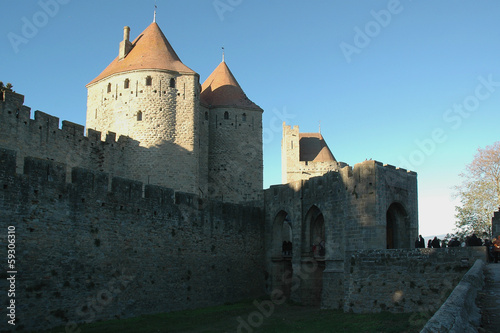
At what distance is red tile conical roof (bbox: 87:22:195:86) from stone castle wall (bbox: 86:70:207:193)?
0.46 metres

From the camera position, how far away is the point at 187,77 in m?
31.8

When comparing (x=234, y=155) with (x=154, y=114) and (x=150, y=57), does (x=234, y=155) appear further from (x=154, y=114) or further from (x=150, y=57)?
(x=150, y=57)

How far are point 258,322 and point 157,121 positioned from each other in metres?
14.8

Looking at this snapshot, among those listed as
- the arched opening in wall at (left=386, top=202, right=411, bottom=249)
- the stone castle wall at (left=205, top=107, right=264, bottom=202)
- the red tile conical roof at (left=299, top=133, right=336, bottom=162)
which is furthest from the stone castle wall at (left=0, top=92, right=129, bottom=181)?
the red tile conical roof at (left=299, top=133, right=336, bottom=162)

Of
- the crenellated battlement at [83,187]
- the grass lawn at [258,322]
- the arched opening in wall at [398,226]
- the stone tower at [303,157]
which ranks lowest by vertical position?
the grass lawn at [258,322]

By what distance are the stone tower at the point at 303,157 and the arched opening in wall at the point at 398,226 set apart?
22.8 m

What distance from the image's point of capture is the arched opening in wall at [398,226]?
2308 centimetres

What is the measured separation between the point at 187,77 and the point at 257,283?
12.8 metres

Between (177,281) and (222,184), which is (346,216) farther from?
(222,184)

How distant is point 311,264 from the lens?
2525cm

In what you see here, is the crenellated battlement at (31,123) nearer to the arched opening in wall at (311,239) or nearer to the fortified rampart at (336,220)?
the fortified rampart at (336,220)

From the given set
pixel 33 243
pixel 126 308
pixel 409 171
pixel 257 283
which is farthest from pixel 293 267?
pixel 33 243

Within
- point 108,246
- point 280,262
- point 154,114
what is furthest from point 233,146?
point 108,246

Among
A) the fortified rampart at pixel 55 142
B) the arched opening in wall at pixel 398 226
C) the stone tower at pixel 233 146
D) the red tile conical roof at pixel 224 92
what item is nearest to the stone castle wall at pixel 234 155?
the stone tower at pixel 233 146
